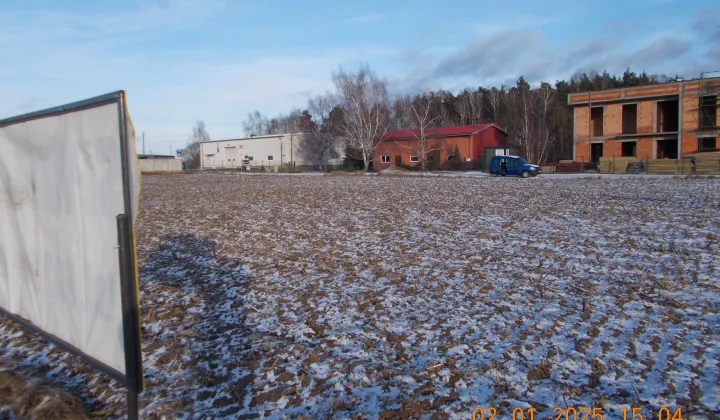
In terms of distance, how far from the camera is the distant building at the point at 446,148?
2201 inches

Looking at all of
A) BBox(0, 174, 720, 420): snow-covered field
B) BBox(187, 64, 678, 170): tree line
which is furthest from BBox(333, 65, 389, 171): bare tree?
BBox(0, 174, 720, 420): snow-covered field

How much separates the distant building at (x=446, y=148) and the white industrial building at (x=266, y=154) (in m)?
9.78

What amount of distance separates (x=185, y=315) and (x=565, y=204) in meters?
13.2

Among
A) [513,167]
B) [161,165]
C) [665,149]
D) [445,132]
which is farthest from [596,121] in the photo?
[161,165]

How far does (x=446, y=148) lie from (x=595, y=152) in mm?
16212

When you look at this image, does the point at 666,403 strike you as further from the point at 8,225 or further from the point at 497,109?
the point at 497,109

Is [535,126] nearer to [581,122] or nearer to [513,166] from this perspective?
[581,122]

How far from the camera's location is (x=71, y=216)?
10.2 ft

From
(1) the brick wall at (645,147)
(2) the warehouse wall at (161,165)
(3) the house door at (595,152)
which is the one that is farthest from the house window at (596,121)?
(2) the warehouse wall at (161,165)

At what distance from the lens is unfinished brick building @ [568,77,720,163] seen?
144 ft

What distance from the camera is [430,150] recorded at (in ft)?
184

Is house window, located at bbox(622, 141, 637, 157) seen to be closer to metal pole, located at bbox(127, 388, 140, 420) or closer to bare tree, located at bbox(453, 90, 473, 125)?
bare tree, located at bbox(453, 90, 473, 125)

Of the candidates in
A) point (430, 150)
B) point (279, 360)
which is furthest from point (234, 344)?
point (430, 150)

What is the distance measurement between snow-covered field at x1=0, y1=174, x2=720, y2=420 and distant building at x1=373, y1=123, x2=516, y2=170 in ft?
152
